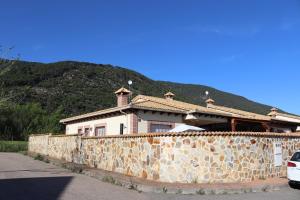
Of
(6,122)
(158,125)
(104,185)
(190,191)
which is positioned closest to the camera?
(190,191)

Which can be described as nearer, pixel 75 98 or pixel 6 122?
pixel 6 122

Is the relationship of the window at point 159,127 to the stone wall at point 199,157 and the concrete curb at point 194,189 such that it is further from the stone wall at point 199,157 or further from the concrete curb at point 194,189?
the concrete curb at point 194,189

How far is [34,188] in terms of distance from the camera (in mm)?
12180

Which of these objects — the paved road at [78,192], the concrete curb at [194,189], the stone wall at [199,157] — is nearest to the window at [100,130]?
the stone wall at [199,157]

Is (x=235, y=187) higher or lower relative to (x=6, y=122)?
lower

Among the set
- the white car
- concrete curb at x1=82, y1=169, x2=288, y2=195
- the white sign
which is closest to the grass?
concrete curb at x1=82, y1=169, x2=288, y2=195

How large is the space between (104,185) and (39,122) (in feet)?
116

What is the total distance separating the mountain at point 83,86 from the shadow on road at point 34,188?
34.5 meters

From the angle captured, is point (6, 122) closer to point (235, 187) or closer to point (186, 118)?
point (186, 118)

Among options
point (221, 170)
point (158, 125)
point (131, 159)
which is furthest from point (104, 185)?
point (158, 125)

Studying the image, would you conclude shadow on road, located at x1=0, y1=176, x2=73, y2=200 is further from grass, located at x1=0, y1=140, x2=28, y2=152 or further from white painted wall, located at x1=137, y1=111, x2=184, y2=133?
grass, located at x1=0, y1=140, x2=28, y2=152

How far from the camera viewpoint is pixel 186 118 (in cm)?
2284

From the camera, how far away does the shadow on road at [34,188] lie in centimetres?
1066

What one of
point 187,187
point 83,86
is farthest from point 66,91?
point 187,187
